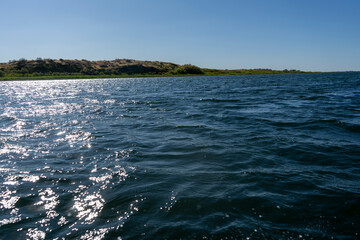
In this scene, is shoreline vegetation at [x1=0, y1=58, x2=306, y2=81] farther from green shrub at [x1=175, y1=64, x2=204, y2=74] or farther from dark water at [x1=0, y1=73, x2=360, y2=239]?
dark water at [x1=0, y1=73, x2=360, y2=239]

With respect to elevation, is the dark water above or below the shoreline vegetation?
below

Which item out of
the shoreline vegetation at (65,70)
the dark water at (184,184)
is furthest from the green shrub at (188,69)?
the dark water at (184,184)

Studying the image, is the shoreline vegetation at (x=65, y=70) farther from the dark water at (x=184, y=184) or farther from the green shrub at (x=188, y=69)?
the dark water at (x=184, y=184)

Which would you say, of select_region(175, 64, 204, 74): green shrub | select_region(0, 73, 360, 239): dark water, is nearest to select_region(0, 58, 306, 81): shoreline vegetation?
select_region(175, 64, 204, 74): green shrub

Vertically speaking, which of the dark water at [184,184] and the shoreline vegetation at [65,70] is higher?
the shoreline vegetation at [65,70]

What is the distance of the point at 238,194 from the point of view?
535 centimetres

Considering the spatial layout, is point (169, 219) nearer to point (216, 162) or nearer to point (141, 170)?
point (141, 170)

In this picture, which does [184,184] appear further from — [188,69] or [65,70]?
[188,69]

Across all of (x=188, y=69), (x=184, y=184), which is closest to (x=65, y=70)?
(x=188, y=69)

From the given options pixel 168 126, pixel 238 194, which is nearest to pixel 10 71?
pixel 168 126

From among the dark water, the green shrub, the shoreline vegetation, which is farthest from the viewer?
the green shrub

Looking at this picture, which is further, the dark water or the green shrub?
the green shrub

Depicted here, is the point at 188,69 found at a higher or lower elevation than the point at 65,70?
higher

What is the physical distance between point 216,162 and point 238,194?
2118 mm
